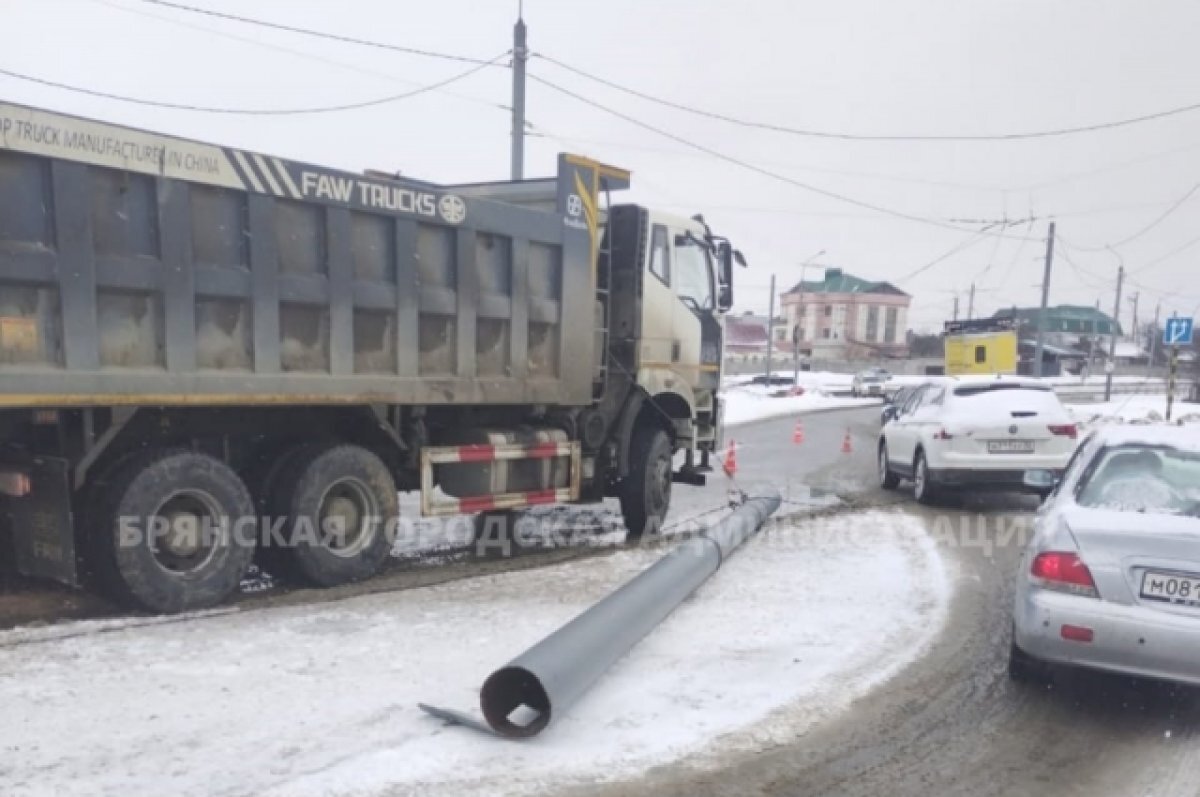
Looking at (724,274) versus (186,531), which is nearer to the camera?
(186,531)

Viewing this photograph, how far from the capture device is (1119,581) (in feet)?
14.8

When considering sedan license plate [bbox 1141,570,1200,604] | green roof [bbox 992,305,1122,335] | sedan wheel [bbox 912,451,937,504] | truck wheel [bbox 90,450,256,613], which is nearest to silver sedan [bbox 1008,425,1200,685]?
sedan license plate [bbox 1141,570,1200,604]

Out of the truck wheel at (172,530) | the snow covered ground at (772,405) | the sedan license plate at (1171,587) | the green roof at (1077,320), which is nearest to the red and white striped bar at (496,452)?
the truck wheel at (172,530)

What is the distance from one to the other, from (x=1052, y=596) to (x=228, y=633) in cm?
462

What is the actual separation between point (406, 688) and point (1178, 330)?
2097 cm

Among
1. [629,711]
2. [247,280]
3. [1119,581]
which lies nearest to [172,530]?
[247,280]

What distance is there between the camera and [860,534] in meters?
9.55

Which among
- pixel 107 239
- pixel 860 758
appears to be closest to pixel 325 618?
pixel 107 239

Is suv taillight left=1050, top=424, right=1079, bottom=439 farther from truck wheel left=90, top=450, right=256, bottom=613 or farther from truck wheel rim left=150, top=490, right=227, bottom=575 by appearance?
truck wheel rim left=150, top=490, right=227, bottom=575

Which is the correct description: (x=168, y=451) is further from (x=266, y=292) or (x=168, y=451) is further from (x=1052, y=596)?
(x=1052, y=596)

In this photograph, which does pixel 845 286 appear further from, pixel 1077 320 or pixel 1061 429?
pixel 1061 429

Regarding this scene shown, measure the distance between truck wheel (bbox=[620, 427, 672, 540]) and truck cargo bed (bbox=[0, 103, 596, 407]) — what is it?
1.54 m

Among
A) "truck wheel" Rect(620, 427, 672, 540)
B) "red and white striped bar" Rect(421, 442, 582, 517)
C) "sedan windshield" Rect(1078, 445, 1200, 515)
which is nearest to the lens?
"sedan windshield" Rect(1078, 445, 1200, 515)

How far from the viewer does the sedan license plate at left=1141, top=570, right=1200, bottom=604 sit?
14.4 feet
